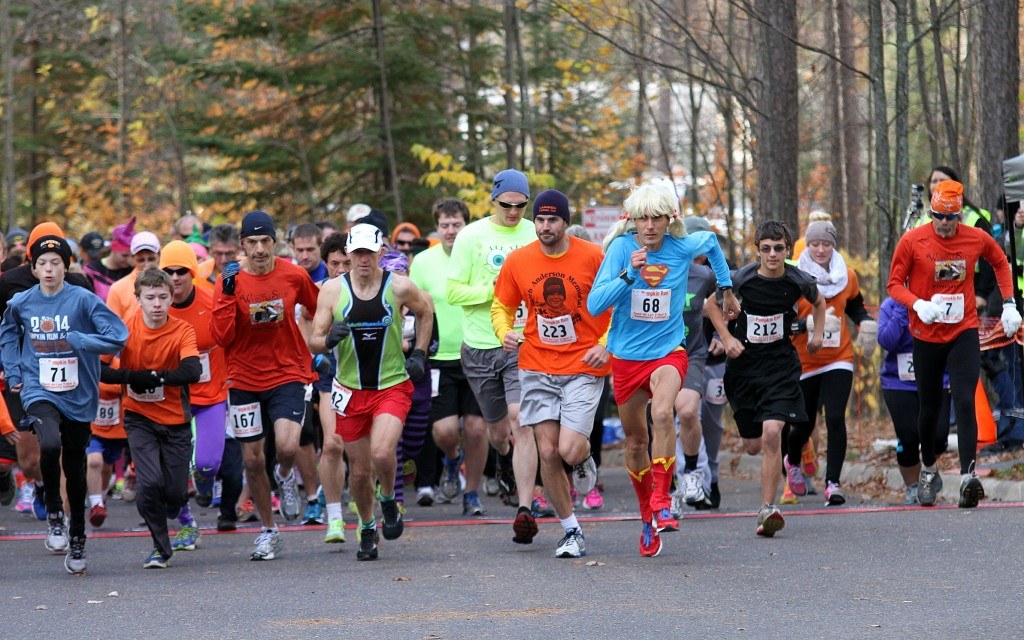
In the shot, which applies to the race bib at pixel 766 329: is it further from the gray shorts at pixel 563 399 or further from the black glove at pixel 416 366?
the black glove at pixel 416 366

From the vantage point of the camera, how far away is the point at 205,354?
10672 millimetres

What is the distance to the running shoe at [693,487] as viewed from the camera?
38.1 feet

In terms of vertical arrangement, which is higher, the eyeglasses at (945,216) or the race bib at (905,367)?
the eyeglasses at (945,216)

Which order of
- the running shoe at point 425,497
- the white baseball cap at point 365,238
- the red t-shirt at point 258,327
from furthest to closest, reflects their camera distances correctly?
the running shoe at point 425,497 → the red t-shirt at point 258,327 → the white baseball cap at point 365,238

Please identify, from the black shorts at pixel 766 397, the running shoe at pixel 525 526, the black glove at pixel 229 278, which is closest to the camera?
the running shoe at pixel 525 526

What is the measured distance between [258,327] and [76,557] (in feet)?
5.87

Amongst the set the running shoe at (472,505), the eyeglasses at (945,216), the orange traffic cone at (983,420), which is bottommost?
the running shoe at (472,505)

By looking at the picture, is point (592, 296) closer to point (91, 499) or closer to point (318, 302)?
point (318, 302)

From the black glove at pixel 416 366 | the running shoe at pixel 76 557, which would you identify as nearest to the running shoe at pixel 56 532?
the running shoe at pixel 76 557

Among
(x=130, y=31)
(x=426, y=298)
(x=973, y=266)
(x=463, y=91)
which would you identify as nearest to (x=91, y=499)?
(x=426, y=298)

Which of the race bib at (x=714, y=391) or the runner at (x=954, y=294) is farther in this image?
the race bib at (x=714, y=391)

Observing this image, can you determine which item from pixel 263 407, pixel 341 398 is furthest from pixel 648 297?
→ pixel 263 407

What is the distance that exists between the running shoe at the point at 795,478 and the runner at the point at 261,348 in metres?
4.22

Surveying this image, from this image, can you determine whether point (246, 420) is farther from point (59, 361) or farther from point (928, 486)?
point (928, 486)
